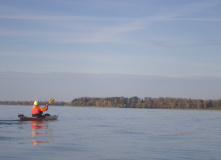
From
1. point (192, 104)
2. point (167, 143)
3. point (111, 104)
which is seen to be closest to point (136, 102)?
point (111, 104)

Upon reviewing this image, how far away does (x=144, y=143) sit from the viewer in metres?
17.0

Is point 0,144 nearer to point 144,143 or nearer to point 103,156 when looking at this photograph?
point 103,156

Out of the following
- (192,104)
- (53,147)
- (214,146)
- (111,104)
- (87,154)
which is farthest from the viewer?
(111,104)

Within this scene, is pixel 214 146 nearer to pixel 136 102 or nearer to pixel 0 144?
pixel 0 144

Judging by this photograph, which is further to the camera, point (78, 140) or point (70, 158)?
point (78, 140)

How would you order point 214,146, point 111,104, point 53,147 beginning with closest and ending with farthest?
1. point 53,147
2. point 214,146
3. point 111,104

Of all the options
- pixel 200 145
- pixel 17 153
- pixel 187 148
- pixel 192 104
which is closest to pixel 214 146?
pixel 200 145

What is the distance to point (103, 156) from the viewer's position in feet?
43.2

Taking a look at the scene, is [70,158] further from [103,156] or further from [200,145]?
[200,145]

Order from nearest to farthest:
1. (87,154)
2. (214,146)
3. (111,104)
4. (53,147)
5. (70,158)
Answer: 1. (70,158)
2. (87,154)
3. (53,147)
4. (214,146)
5. (111,104)

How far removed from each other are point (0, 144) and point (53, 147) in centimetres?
244

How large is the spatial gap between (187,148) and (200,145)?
4.61ft

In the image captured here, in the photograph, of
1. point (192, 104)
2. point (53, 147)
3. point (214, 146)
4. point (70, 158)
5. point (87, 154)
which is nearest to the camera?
point (70, 158)

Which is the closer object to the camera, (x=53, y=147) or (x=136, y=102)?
(x=53, y=147)
